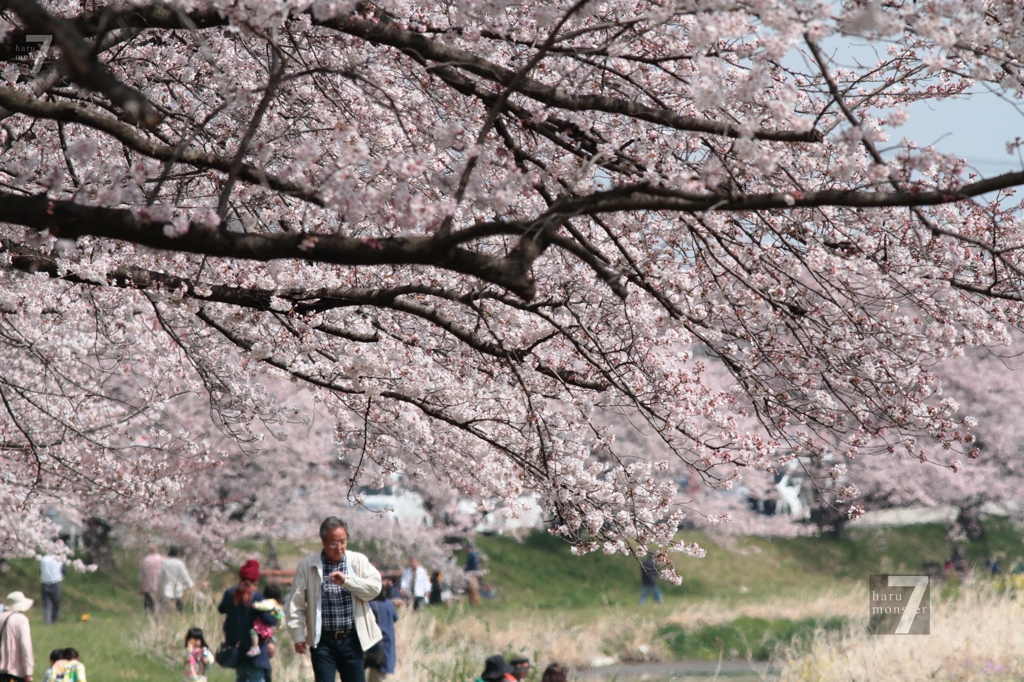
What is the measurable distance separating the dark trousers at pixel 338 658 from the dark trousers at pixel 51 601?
43.2ft

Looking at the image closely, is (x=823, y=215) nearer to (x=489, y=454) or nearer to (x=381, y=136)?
(x=381, y=136)

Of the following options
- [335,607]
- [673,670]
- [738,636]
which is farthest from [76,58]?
[738,636]

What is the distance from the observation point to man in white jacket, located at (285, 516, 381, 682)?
6.64 metres

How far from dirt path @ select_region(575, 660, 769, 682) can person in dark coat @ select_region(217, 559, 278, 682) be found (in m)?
5.35

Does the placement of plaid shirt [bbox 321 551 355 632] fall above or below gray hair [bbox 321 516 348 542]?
below

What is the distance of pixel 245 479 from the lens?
21969 millimetres

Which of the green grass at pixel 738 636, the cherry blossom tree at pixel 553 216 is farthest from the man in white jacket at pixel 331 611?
the green grass at pixel 738 636

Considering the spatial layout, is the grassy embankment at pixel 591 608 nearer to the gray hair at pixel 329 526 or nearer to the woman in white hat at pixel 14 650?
the woman in white hat at pixel 14 650

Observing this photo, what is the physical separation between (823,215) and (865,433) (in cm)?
121

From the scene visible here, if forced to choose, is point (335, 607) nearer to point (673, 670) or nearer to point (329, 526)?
point (329, 526)

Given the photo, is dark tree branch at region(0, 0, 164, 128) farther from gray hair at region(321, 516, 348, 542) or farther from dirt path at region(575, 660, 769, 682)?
dirt path at region(575, 660, 769, 682)

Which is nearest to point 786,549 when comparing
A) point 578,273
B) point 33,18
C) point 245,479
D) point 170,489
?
point 245,479

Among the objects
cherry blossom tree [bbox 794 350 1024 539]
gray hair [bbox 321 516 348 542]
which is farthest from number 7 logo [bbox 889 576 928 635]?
cherry blossom tree [bbox 794 350 1024 539]

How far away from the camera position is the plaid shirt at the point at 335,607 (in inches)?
262
